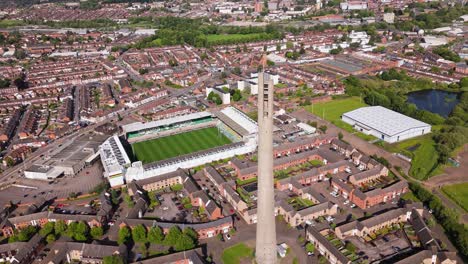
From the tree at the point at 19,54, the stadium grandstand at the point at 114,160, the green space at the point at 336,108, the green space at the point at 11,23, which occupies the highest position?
the green space at the point at 11,23

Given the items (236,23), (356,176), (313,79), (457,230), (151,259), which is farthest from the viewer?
(236,23)

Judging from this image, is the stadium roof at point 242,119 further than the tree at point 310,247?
Yes

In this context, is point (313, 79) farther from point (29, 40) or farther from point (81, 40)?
point (29, 40)

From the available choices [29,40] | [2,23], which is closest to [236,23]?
[29,40]

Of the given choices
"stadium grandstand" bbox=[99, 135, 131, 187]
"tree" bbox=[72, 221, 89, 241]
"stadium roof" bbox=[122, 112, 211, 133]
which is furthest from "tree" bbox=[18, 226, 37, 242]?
"stadium roof" bbox=[122, 112, 211, 133]

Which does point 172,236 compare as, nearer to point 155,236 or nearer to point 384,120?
point 155,236

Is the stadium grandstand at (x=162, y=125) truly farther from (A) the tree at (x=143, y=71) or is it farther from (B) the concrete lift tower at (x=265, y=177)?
(B) the concrete lift tower at (x=265, y=177)

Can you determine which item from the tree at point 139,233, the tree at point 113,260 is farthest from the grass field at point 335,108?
the tree at point 113,260
